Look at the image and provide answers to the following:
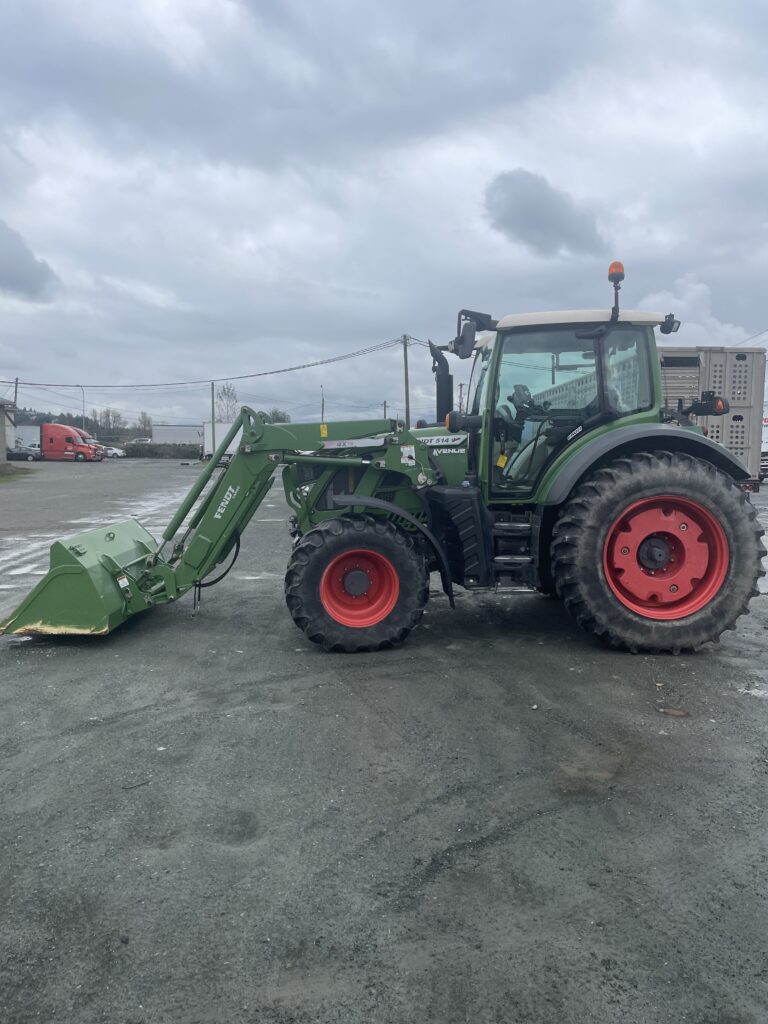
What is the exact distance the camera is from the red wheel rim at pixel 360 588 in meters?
5.92

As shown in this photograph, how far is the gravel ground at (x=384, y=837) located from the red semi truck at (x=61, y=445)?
51.3 meters

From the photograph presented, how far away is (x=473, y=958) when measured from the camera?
249cm

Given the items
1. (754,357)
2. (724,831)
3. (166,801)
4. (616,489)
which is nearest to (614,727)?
(724,831)

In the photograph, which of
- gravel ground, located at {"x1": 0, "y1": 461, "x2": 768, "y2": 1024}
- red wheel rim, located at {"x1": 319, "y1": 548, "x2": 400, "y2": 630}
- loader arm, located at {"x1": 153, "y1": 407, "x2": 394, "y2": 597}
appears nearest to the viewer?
gravel ground, located at {"x1": 0, "y1": 461, "x2": 768, "y2": 1024}

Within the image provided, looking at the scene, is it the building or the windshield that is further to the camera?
the building

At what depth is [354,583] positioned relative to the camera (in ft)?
19.6

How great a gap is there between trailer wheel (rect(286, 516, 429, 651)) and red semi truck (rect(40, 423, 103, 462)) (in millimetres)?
51924

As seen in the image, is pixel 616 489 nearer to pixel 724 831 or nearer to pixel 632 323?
pixel 632 323

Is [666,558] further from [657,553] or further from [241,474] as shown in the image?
[241,474]

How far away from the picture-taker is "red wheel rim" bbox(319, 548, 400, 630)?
592 cm

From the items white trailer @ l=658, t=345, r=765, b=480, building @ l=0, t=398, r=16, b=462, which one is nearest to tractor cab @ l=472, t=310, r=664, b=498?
white trailer @ l=658, t=345, r=765, b=480

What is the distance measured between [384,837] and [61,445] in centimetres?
5505

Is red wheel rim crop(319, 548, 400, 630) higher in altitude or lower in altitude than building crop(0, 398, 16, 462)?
lower

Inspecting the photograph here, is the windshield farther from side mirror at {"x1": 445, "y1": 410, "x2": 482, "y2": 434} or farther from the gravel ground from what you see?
the gravel ground
